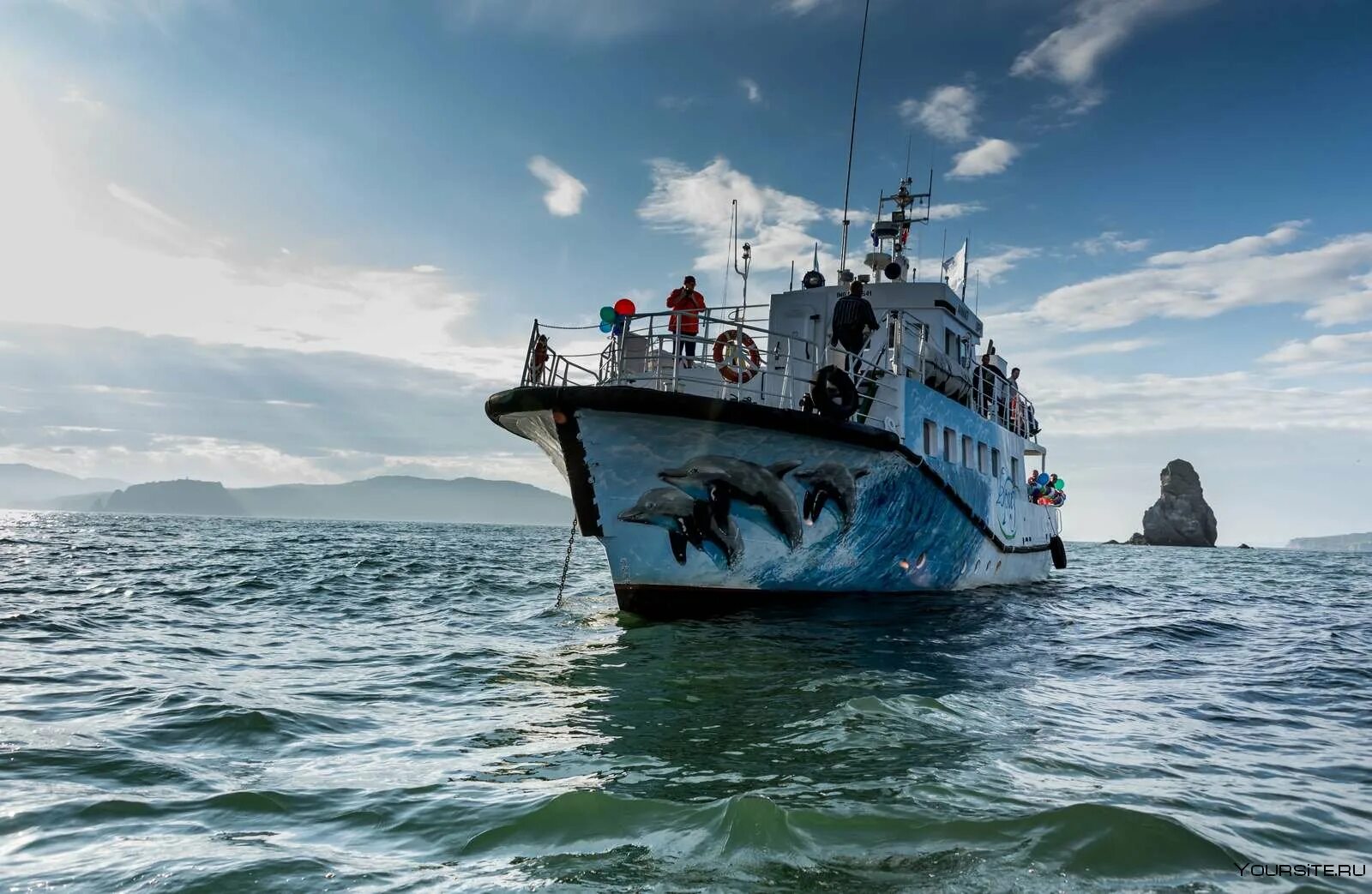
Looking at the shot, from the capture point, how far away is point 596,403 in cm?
1022

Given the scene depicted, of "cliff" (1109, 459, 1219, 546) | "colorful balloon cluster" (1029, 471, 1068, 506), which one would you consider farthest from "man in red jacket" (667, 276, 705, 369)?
"cliff" (1109, 459, 1219, 546)

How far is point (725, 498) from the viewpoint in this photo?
35.5 feet

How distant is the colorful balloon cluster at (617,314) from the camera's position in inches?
450

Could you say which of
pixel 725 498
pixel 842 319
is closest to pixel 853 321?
pixel 842 319

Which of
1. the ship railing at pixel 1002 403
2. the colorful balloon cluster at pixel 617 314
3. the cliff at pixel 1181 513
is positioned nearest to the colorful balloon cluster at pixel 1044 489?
the ship railing at pixel 1002 403

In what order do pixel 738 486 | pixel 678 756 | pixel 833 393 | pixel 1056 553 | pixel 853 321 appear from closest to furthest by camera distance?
pixel 678 756 → pixel 738 486 → pixel 833 393 → pixel 853 321 → pixel 1056 553

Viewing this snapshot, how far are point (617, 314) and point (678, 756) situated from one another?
24.1 feet

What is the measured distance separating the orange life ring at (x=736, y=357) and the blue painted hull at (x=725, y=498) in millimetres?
684

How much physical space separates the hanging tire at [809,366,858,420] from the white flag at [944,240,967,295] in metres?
9.04

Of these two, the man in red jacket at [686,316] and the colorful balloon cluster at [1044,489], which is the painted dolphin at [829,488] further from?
the colorful balloon cluster at [1044,489]

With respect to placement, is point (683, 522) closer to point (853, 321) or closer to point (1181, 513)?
point (853, 321)

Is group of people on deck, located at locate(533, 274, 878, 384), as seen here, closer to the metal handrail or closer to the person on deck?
the metal handrail

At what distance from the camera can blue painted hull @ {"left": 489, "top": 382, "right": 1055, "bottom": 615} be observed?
413 inches

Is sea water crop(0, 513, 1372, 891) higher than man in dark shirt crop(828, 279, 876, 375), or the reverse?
man in dark shirt crop(828, 279, 876, 375)
